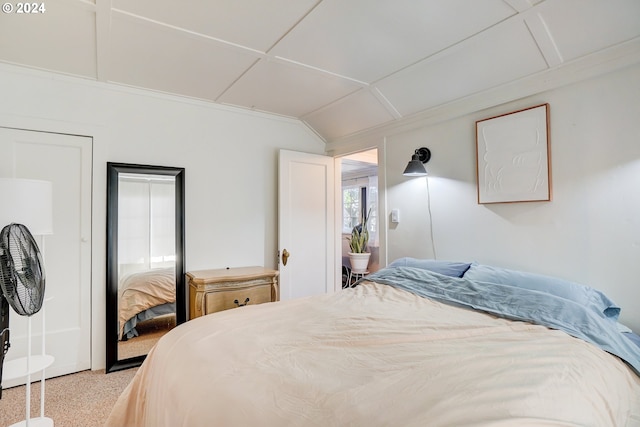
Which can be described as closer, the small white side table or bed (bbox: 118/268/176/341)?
bed (bbox: 118/268/176/341)

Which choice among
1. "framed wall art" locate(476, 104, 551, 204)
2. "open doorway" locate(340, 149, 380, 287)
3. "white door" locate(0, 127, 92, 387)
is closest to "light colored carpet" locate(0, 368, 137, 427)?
"white door" locate(0, 127, 92, 387)

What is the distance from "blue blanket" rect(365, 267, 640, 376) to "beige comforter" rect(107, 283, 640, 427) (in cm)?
6

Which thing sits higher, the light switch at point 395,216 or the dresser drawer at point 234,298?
the light switch at point 395,216

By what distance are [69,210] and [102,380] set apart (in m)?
1.40

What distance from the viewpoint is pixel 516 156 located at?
7.39 feet

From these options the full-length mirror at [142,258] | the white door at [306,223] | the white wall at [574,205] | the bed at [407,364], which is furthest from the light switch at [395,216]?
the full-length mirror at [142,258]

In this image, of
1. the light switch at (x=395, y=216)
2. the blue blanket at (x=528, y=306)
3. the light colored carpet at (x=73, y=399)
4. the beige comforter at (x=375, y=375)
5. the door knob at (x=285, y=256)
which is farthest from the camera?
the door knob at (x=285, y=256)

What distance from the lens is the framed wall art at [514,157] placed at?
213 centimetres

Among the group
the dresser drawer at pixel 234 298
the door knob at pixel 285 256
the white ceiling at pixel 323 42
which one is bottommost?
the dresser drawer at pixel 234 298

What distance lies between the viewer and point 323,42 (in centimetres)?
213

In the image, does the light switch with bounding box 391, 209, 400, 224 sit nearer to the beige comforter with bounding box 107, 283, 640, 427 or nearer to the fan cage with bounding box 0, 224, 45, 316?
the beige comforter with bounding box 107, 283, 640, 427

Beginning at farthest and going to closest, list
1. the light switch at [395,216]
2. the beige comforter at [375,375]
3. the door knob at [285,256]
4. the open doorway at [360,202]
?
1. the open doorway at [360,202]
2. the door knob at [285,256]
3. the light switch at [395,216]
4. the beige comforter at [375,375]

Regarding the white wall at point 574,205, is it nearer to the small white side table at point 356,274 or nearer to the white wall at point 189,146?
the white wall at point 189,146

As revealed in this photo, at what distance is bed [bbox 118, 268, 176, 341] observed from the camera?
2.77m
